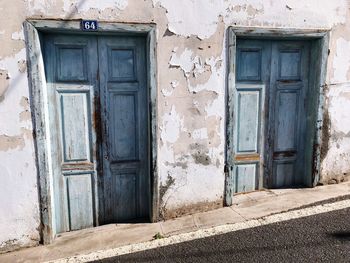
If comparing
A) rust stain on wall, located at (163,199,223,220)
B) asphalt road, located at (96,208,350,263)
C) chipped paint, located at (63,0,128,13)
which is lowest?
asphalt road, located at (96,208,350,263)

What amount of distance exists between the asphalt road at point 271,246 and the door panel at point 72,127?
1.03 meters

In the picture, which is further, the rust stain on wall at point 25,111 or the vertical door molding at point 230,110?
the vertical door molding at point 230,110

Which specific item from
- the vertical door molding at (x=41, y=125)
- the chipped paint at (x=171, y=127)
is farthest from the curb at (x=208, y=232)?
the chipped paint at (x=171, y=127)

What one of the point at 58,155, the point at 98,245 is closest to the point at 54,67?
the point at 58,155

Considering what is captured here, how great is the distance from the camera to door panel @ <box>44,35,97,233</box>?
375 cm

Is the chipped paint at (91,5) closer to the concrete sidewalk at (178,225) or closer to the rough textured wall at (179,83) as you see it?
the rough textured wall at (179,83)

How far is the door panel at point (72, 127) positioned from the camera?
3748mm

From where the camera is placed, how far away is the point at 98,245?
3.63 metres

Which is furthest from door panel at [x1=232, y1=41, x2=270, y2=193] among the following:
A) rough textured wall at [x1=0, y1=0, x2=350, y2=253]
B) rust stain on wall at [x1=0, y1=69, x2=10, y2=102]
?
rust stain on wall at [x1=0, y1=69, x2=10, y2=102]

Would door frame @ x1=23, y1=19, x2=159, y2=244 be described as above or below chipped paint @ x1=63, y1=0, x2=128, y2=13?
below

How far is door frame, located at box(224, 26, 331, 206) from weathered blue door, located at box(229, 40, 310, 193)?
13cm

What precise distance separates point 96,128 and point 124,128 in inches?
14.3

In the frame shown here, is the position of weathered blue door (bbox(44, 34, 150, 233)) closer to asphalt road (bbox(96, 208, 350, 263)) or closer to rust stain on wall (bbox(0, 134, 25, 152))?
rust stain on wall (bbox(0, 134, 25, 152))

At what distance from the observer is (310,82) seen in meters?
4.71
